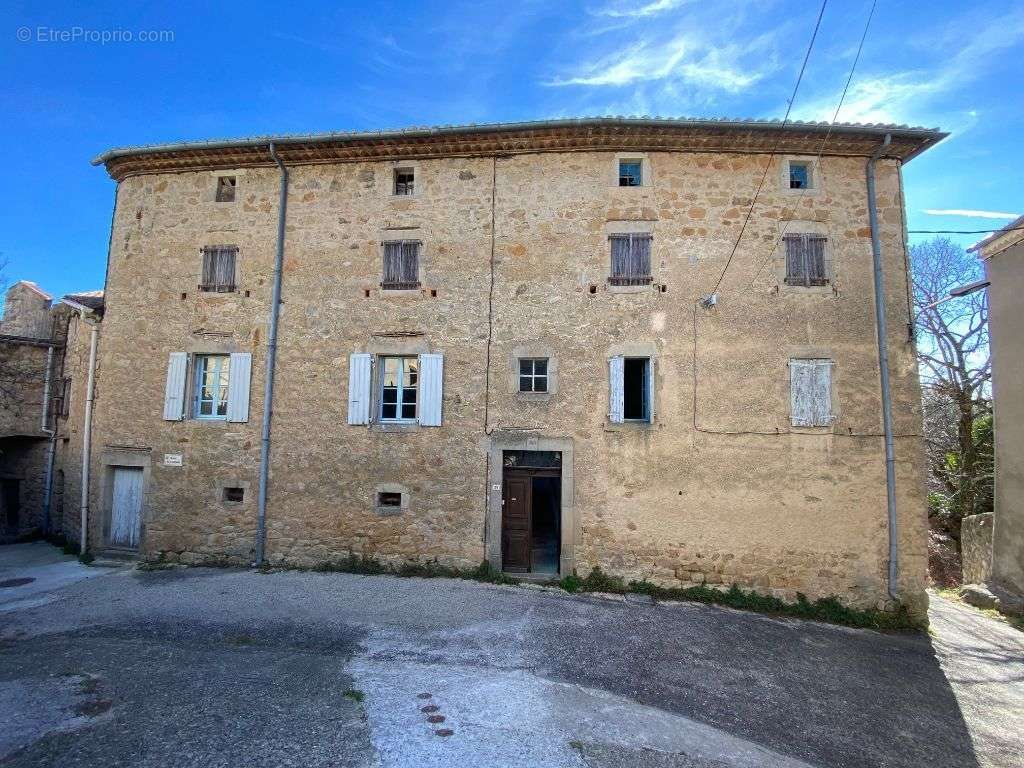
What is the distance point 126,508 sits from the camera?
978 cm

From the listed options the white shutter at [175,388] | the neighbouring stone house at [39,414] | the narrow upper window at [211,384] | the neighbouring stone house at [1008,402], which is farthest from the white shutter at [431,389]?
the neighbouring stone house at [1008,402]

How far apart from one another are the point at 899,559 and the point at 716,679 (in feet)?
15.0

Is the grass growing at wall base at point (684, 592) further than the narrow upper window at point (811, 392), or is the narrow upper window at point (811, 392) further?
the narrow upper window at point (811, 392)

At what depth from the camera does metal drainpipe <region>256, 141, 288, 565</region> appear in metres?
9.14

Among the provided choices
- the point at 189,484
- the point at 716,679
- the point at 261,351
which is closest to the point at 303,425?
the point at 261,351

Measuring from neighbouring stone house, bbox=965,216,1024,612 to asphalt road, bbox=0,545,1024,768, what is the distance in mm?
1373

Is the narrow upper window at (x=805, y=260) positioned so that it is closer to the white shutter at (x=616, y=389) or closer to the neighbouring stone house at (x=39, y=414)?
the white shutter at (x=616, y=389)

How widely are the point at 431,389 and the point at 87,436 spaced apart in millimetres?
6839

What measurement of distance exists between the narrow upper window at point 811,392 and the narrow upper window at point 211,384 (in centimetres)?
1006

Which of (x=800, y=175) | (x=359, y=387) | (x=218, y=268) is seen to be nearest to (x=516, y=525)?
(x=359, y=387)

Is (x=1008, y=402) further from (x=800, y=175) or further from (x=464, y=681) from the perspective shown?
(x=464, y=681)

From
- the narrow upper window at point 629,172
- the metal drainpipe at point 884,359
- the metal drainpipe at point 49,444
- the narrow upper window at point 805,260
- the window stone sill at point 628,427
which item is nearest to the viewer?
the metal drainpipe at point 884,359

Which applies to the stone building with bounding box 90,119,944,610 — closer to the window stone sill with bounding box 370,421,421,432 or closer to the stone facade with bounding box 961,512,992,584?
the window stone sill with bounding box 370,421,421,432

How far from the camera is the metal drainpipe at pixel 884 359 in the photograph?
326 inches
